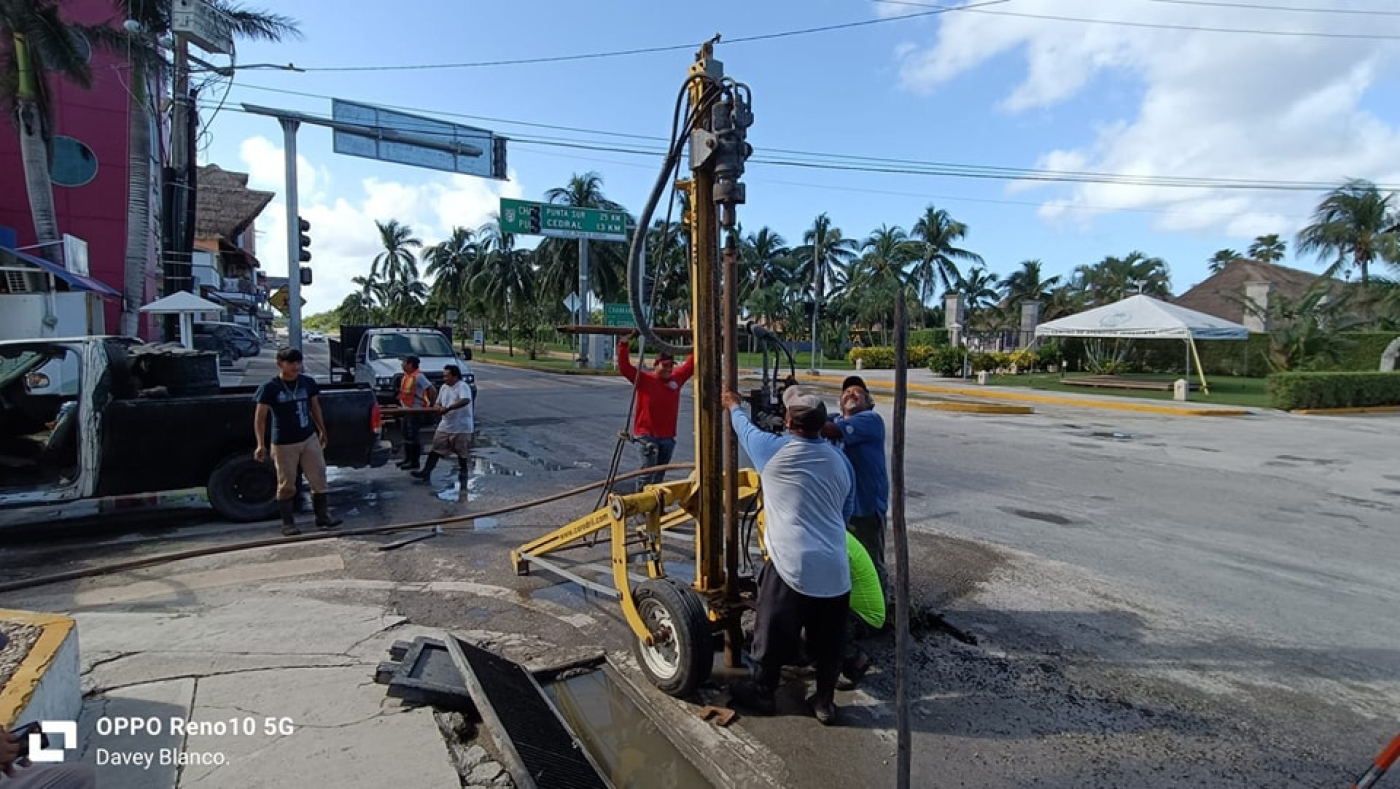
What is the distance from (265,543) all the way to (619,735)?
4306mm

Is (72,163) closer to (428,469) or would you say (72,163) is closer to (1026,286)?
(428,469)

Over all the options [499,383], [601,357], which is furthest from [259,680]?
[601,357]

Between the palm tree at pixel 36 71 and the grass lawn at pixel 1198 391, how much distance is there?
1184 inches

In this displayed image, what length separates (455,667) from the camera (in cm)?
365

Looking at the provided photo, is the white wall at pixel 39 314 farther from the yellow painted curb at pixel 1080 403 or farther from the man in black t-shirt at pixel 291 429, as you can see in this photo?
the yellow painted curb at pixel 1080 403

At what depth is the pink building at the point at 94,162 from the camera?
20.3 metres

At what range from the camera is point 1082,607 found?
5.14 meters

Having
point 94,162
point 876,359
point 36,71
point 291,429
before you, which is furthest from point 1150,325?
point 94,162

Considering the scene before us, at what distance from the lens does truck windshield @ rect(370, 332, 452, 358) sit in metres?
15.8

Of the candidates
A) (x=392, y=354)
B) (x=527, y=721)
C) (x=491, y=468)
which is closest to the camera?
(x=527, y=721)

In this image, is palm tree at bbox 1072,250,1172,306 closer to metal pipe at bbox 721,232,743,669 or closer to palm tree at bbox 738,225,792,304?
palm tree at bbox 738,225,792,304

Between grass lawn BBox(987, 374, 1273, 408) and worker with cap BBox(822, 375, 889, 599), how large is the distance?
20567mm

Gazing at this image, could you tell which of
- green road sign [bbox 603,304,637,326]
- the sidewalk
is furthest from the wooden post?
green road sign [bbox 603,304,637,326]

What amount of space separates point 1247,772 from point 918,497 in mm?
5340
